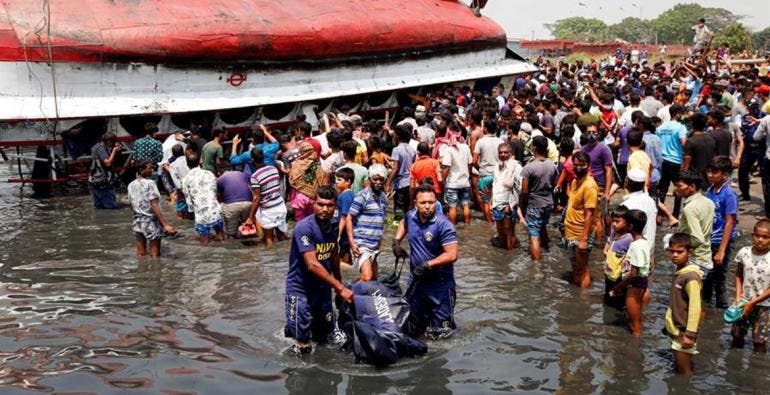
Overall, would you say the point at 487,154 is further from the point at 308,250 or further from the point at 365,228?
the point at 308,250

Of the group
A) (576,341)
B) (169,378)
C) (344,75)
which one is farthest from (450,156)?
(344,75)

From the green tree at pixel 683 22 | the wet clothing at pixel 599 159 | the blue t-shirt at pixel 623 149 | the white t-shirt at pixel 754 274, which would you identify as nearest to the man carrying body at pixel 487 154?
the wet clothing at pixel 599 159

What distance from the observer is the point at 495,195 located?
9.87m

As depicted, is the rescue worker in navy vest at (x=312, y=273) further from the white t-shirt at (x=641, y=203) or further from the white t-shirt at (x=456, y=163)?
the white t-shirt at (x=456, y=163)

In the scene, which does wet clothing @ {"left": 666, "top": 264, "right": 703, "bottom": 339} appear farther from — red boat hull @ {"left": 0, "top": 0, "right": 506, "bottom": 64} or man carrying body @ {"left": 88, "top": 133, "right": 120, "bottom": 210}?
red boat hull @ {"left": 0, "top": 0, "right": 506, "bottom": 64}

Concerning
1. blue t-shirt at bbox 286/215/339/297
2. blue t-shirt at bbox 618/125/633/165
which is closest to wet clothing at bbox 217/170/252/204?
blue t-shirt at bbox 286/215/339/297

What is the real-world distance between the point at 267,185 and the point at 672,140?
226 inches

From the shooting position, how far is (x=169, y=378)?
20.2 ft

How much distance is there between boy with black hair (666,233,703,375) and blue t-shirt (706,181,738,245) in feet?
4.78

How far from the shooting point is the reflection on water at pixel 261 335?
6.10m

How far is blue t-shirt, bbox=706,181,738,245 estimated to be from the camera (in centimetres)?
729

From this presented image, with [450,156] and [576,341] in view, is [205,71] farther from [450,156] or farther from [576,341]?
[576,341]

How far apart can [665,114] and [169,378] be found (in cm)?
961

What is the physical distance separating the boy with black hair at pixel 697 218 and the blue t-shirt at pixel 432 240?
2305mm
